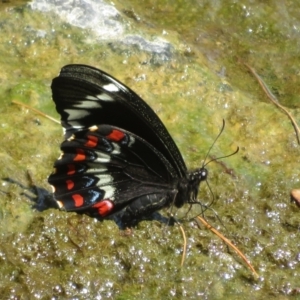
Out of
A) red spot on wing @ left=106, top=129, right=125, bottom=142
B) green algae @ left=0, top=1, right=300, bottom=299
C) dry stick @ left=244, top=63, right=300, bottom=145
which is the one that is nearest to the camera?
green algae @ left=0, top=1, right=300, bottom=299

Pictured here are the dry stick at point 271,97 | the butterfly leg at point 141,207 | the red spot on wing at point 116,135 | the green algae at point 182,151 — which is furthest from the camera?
the dry stick at point 271,97

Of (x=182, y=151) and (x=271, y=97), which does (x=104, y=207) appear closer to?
(x=182, y=151)

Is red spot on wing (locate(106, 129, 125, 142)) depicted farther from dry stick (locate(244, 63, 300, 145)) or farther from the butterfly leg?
dry stick (locate(244, 63, 300, 145))

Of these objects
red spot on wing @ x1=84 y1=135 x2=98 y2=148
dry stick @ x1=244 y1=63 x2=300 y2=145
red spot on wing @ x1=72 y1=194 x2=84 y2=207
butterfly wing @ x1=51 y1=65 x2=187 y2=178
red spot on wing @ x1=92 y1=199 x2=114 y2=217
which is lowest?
red spot on wing @ x1=92 y1=199 x2=114 y2=217

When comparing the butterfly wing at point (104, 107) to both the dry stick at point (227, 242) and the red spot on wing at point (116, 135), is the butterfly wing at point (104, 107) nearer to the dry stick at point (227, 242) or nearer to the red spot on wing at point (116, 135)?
the red spot on wing at point (116, 135)

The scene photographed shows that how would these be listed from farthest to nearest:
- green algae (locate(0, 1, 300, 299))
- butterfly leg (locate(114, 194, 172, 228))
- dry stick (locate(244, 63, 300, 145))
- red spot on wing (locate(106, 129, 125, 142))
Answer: dry stick (locate(244, 63, 300, 145)) < butterfly leg (locate(114, 194, 172, 228)) < red spot on wing (locate(106, 129, 125, 142)) < green algae (locate(0, 1, 300, 299))

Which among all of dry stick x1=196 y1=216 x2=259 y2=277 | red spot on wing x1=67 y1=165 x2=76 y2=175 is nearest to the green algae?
dry stick x1=196 y1=216 x2=259 y2=277

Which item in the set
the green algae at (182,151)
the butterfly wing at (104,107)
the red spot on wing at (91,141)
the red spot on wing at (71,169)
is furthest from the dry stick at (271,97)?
the red spot on wing at (71,169)

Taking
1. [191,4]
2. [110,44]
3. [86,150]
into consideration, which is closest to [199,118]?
[110,44]
